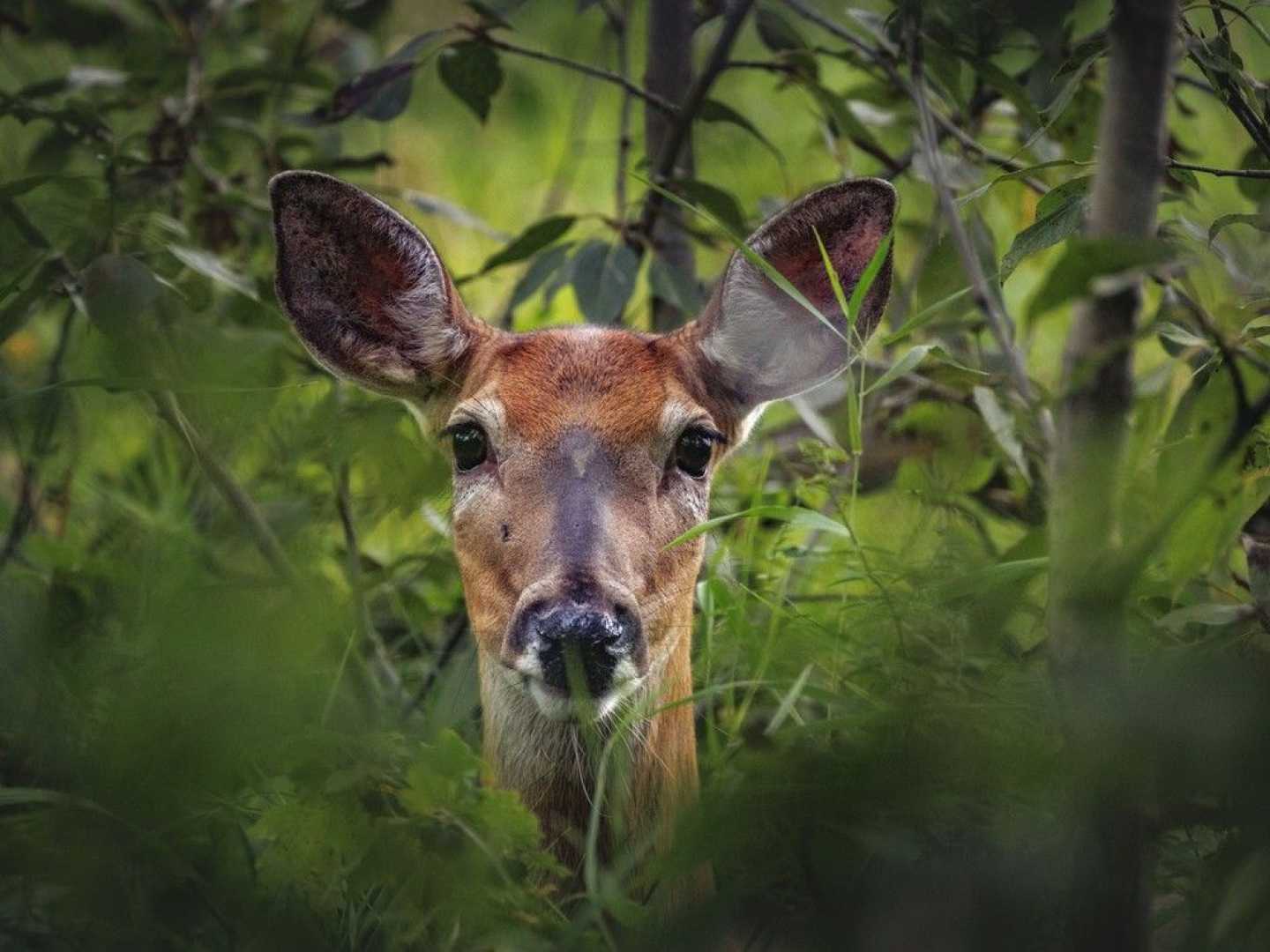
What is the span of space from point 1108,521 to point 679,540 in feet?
3.83

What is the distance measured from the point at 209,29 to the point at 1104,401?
389 cm

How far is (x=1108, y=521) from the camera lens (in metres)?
1.83

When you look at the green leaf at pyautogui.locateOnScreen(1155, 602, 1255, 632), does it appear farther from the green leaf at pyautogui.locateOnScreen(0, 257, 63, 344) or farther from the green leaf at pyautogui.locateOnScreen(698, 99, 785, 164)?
the green leaf at pyautogui.locateOnScreen(0, 257, 63, 344)

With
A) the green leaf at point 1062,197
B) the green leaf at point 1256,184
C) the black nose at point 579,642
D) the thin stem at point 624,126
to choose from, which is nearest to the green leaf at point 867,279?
the green leaf at point 1062,197

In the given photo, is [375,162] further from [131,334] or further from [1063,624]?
[1063,624]

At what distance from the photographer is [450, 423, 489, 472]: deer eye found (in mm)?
3316

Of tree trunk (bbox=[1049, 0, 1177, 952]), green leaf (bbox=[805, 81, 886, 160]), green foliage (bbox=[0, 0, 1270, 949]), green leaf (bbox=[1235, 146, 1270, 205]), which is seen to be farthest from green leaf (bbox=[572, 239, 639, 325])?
tree trunk (bbox=[1049, 0, 1177, 952])

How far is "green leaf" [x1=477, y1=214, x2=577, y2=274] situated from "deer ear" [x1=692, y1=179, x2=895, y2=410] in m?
0.54

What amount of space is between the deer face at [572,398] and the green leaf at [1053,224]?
632 mm

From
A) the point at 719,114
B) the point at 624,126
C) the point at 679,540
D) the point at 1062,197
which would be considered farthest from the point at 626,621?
the point at 624,126

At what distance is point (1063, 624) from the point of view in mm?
1884

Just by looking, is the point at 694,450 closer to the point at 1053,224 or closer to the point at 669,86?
the point at 1053,224

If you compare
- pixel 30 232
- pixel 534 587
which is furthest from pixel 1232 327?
pixel 30 232

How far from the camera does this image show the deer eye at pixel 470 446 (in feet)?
10.9
